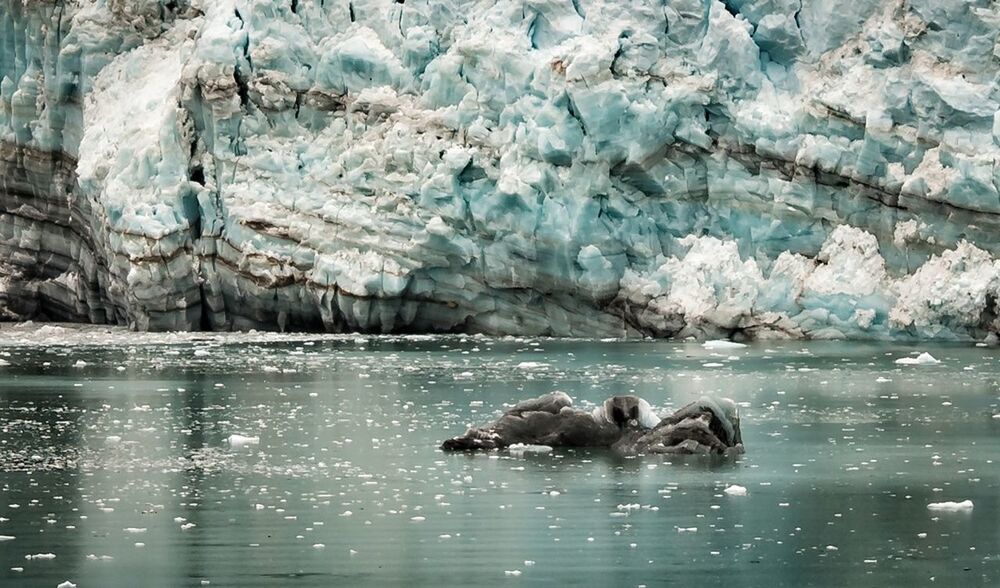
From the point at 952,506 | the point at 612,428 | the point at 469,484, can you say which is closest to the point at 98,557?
the point at 469,484

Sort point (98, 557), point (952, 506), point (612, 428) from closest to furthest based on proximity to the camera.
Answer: point (98, 557), point (952, 506), point (612, 428)

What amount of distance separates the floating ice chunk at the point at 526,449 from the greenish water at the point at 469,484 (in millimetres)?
125

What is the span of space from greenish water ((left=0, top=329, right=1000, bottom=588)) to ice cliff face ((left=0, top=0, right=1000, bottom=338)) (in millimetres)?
4097

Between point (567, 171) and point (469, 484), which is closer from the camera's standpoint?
point (469, 484)

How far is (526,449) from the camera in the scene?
1084 cm

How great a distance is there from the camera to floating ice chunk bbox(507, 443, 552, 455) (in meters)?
10.8

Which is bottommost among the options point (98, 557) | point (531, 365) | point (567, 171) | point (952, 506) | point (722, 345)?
point (98, 557)

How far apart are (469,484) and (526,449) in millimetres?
1552

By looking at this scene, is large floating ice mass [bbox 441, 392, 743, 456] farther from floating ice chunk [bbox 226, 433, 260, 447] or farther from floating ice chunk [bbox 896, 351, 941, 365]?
floating ice chunk [bbox 896, 351, 941, 365]

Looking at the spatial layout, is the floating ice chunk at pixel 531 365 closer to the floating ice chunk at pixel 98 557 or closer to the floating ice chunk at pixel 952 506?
the floating ice chunk at pixel 952 506

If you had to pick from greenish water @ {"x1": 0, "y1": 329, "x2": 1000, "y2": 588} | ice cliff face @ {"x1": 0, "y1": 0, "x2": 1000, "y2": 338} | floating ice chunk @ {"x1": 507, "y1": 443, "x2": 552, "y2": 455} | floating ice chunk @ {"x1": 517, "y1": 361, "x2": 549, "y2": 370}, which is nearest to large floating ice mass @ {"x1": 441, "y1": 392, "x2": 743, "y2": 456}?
floating ice chunk @ {"x1": 507, "y1": 443, "x2": 552, "y2": 455}

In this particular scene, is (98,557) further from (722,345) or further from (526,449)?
(722,345)

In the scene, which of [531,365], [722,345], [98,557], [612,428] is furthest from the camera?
[722,345]

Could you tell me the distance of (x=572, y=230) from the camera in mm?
21328
